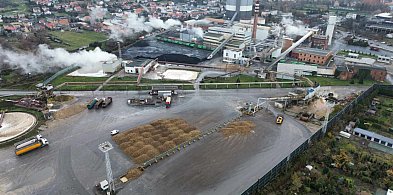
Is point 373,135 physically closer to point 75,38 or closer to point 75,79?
point 75,79

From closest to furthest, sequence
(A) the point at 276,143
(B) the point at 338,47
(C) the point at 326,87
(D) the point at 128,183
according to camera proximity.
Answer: (D) the point at 128,183 → (A) the point at 276,143 → (C) the point at 326,87 → (B) the point at 338,47

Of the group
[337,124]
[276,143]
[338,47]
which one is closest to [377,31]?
[338,47]

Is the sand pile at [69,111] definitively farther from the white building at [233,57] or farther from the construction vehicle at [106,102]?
the white building at [233,57]

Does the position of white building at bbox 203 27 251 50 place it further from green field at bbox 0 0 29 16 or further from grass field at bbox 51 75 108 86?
green field at bbox 0 0 29 16

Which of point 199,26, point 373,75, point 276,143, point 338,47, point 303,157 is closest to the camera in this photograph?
point 303,157

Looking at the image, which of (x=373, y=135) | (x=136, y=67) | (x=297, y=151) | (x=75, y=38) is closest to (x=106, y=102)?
(x=136, y=67)

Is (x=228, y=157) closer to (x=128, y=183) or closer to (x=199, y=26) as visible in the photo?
(x=128, y=183)
